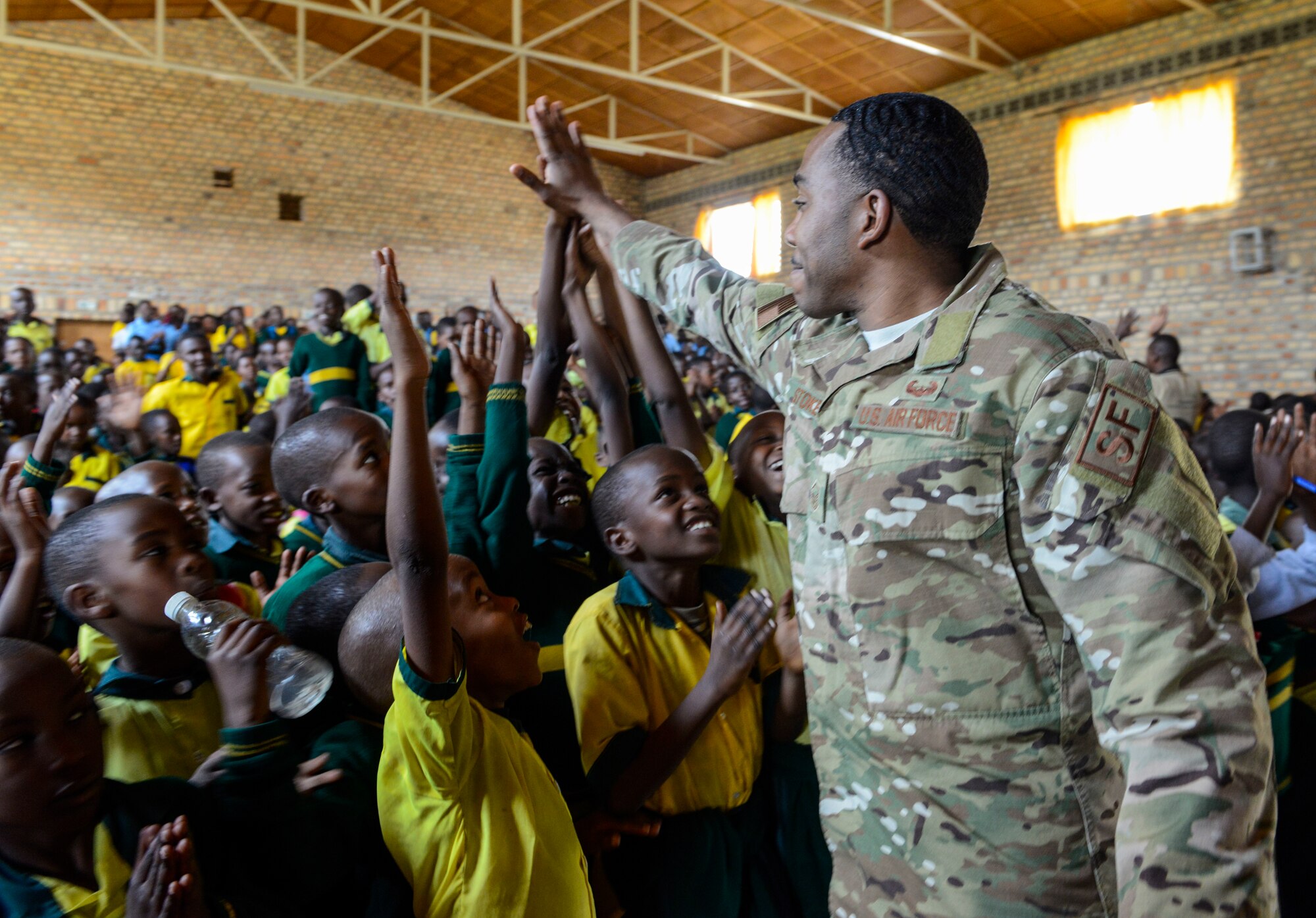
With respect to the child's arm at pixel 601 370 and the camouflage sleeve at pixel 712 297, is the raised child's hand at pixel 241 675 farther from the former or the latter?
the child's arm at pixel 601 370

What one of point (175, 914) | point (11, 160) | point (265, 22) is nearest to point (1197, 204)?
point (175, 914)

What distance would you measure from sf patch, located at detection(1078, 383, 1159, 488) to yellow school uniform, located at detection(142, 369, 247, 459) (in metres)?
5.22

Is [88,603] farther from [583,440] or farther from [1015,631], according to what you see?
[583,440]

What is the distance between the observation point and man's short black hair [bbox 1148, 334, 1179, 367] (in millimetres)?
6258

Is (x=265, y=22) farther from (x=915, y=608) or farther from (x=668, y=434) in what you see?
(x=915, y=608)

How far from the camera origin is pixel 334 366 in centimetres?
515

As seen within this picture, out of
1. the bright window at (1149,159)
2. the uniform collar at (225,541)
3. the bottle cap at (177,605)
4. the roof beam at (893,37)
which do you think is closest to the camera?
the bottle cap at (177,605)

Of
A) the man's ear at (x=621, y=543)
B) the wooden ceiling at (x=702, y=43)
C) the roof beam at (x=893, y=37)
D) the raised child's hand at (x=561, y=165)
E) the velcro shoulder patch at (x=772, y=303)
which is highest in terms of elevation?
the wooden ceiling at (x=702, y=43)

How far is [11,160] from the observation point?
33.3ft

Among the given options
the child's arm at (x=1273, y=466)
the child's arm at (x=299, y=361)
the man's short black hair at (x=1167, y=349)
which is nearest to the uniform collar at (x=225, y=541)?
the child's arm at (x=1273, y=466)

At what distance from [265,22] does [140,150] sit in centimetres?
236

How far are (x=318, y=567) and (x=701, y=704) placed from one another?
2.78 feet

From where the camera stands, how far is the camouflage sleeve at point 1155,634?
84 centimetres

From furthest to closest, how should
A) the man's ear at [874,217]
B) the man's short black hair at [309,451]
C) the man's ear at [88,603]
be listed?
the man's short black hair at [309,451], the man's ear at [88,603], the man's ear at [874,217]
